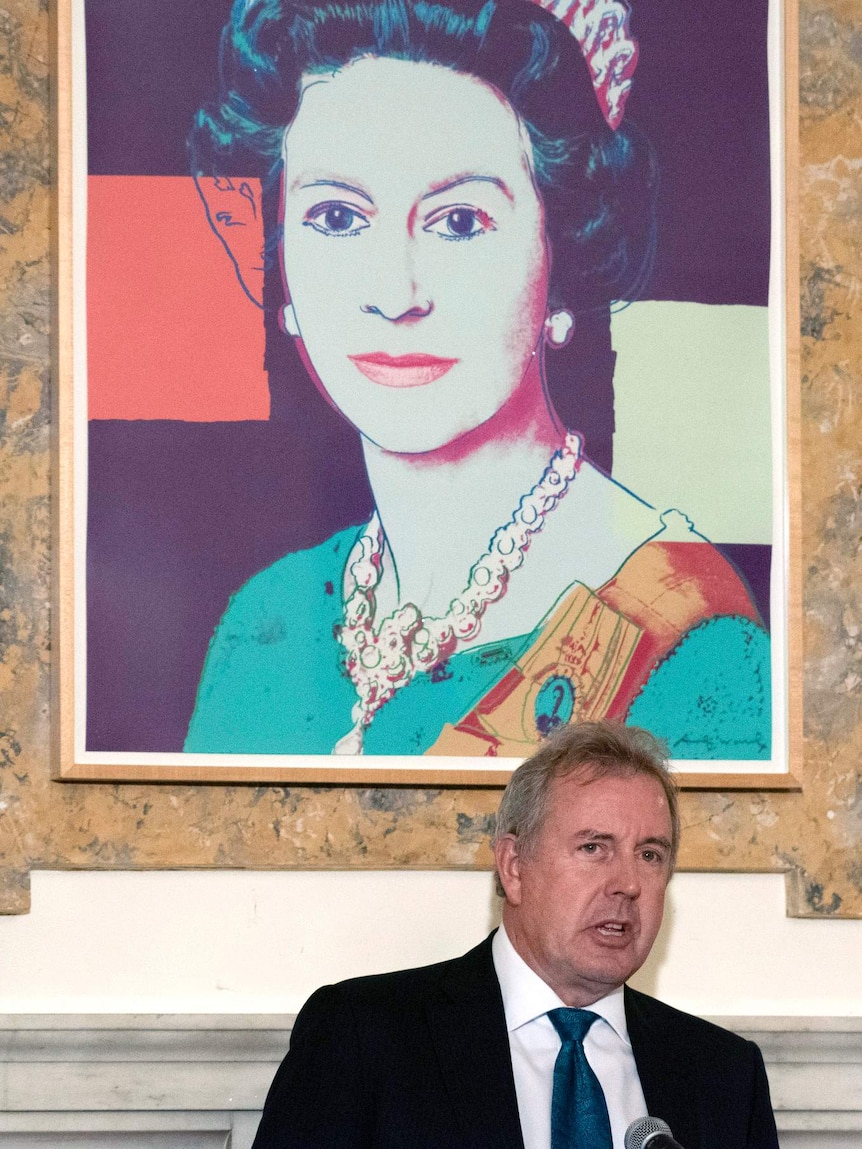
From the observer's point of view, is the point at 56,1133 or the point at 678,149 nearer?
the point at 56,1133

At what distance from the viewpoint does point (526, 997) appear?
212cm

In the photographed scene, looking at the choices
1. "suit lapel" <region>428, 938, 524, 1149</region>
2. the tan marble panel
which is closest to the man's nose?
"suit lapel" <region>428, 938, 524, 1149</region>

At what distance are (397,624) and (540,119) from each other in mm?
942

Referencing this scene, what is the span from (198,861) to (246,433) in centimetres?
73

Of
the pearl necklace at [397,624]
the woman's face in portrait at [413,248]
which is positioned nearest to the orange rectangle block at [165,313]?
the woman's face in portrait at [413,248]

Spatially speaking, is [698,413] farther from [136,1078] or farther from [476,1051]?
[136,1078]

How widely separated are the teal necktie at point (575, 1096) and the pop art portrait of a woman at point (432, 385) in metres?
0.52

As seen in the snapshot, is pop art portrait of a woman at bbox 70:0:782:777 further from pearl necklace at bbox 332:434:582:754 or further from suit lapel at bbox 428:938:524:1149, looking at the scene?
suit lapel at bbox 428:938:524:1149

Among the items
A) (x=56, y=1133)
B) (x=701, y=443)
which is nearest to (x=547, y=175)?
(x=701, y=443)

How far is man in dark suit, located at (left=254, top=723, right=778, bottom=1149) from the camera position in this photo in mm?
1998

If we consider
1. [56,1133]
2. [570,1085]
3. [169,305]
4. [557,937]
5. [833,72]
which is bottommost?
[56,1133]

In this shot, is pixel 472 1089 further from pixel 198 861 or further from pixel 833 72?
pixel 833 72

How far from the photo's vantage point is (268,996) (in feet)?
7.89

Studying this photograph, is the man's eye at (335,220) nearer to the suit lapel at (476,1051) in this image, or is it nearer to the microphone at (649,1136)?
the suit lapel at (476,1051)
